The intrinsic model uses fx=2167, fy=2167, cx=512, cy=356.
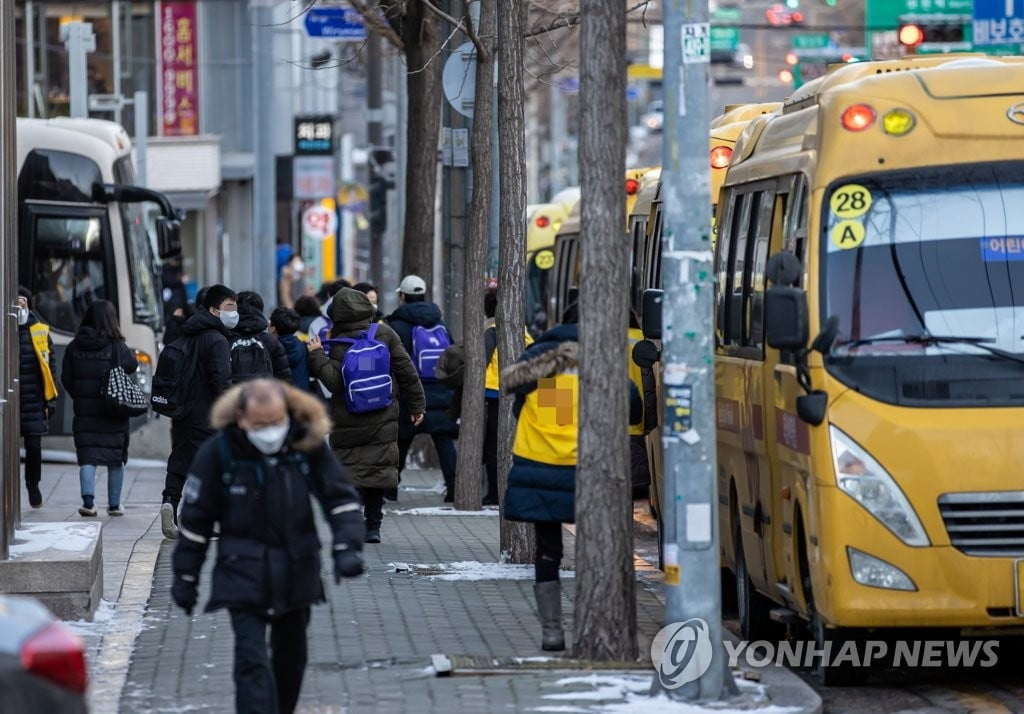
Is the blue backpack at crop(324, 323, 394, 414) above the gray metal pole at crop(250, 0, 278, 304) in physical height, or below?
below

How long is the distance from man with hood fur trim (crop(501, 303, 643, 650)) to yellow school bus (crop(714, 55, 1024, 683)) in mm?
932

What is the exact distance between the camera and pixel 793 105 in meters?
10.7

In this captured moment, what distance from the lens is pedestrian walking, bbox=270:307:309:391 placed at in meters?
16.7

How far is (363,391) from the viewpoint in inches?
559

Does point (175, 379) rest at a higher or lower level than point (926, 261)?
lower

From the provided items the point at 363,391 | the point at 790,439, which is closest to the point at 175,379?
the point at 363,391

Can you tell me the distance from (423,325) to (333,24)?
1092 centimetres

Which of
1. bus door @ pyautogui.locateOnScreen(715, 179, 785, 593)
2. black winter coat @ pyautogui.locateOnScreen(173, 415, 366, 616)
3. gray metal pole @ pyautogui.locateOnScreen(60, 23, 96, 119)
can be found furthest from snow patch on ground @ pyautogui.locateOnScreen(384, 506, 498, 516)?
gray metal pole @ pyautogui.locateOnScreen(60, 23, 96, 119)

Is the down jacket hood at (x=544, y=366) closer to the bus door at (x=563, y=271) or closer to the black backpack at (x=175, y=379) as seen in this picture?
the black backpack at (x=175, y=379)

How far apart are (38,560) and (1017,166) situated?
16.6ft

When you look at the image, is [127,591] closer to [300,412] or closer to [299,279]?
[300,412]

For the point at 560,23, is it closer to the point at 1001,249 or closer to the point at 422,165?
the point at 422,165

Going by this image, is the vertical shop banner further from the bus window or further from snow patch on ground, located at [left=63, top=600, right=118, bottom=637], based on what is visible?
snow patch on ground, located at [left=63, top=600, right=118, bottom=637]

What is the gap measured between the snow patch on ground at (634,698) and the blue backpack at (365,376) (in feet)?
17.9
